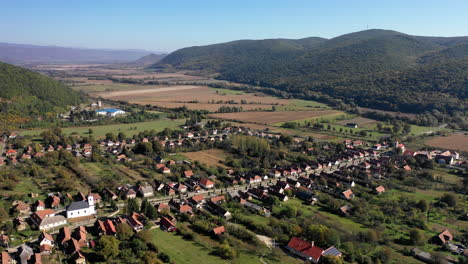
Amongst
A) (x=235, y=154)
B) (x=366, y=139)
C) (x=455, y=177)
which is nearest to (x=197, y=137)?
(x=235, y=154)

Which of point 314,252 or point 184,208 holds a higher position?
point 314,252

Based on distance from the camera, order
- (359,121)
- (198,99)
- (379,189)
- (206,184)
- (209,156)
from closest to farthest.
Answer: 1. (379,189)
2. (206,184)
3. (209,156)
4. (359,121)
5. (198,99)

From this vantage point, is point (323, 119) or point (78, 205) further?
point (323, 119)

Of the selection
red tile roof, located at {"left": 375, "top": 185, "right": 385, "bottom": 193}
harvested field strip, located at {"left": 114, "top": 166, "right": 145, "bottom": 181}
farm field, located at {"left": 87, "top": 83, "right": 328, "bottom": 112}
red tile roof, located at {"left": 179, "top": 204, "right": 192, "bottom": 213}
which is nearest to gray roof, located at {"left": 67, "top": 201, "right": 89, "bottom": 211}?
red tile roof, located at {"left": 179, "top": 204, "right": 192, "bottom": 213}

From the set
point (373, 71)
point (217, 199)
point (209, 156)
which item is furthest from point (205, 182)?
point (373, 71)

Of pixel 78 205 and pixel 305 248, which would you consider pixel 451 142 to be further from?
pixel 78 205

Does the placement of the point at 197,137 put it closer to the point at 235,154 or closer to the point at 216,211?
the point at 235,154

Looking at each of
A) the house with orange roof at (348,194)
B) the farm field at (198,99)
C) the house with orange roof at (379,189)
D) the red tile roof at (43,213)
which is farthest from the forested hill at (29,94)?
the house with orange roof at (379,189)

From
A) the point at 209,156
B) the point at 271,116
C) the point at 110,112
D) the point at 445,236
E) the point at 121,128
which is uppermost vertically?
the point at 271,116
